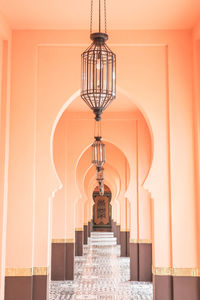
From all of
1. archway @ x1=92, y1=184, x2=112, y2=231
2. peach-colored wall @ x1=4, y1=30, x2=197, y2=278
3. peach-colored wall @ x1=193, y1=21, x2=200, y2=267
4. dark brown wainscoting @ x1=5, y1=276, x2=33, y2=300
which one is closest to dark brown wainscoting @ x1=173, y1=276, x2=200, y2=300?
peach-colored wall @ x1=4, y1=30, x2=197, y2=278

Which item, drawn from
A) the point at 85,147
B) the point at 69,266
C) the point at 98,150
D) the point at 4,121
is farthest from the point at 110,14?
the point at 69,266

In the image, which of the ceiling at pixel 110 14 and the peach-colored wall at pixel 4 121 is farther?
the peach-colored wall at pixel 4 121

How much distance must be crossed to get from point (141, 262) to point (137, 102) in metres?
4.88

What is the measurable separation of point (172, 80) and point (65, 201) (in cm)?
484

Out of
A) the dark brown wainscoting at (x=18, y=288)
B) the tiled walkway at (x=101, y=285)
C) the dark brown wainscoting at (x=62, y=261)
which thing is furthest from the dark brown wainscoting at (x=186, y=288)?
the dark brown wainscoting at (x=62, y=261)

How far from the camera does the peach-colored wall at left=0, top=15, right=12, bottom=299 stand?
4.77 metres

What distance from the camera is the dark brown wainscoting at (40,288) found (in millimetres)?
4918

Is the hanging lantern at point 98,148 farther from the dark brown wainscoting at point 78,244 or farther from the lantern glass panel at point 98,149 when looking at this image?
the dark brown wainscoting at point 78,244

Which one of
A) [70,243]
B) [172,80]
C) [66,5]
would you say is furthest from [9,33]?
[70,243]

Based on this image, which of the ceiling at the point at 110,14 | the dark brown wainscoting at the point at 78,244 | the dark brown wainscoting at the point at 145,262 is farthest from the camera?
the dark brown wainscoting at the point at 78,244

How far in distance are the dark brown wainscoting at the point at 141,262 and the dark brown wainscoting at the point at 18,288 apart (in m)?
4.52

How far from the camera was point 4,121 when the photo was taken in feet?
16.2

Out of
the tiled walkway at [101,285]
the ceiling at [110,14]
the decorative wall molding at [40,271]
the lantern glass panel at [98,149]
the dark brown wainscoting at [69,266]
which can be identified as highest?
the ceiling at [110,14]

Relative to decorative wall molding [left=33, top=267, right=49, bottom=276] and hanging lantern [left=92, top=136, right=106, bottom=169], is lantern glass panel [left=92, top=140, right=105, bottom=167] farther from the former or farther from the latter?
decorative wall molding [left=33, top=267, right=49, bottom=276]
